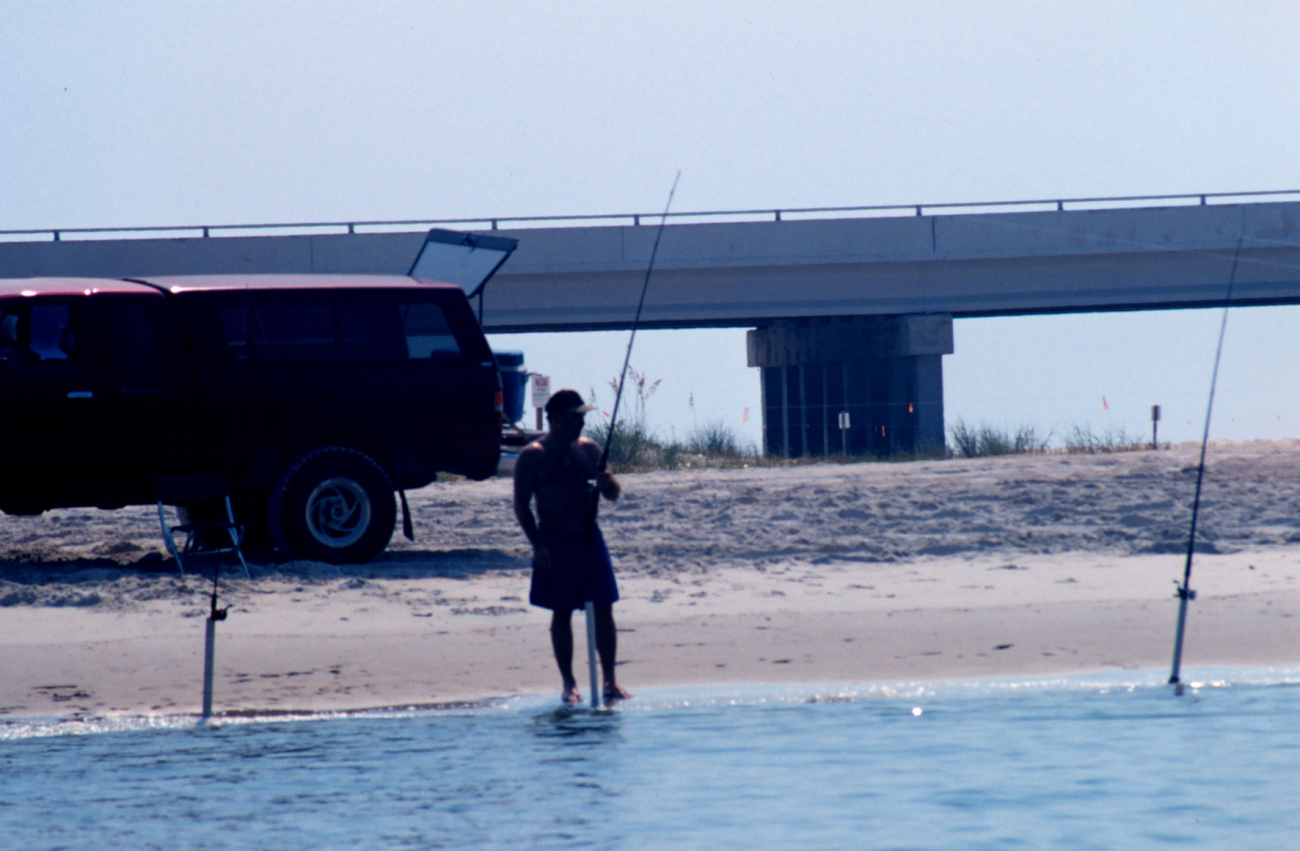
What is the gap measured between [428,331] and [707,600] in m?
3.16

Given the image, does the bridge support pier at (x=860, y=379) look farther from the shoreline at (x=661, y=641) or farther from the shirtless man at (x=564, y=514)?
the shirtless man at (x=564, y=514)

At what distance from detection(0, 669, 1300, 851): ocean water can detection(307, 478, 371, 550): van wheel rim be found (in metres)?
4.18

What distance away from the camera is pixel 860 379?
37.1m

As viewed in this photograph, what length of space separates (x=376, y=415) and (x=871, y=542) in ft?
14.4

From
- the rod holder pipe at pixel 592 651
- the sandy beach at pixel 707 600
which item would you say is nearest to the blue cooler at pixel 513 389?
the sandy beach at pixel 707 600

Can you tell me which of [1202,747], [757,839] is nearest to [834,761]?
[757,839]

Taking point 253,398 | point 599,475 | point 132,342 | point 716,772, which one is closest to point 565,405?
point 599,475

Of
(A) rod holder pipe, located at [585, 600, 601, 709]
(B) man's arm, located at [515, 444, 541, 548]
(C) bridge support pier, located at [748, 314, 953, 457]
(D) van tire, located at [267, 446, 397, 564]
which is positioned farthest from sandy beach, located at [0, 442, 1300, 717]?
(C) bridge support pier, located at [748, 314, 953, 457]

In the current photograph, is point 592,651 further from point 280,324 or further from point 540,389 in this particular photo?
point 540,389

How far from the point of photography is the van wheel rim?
1284 cm

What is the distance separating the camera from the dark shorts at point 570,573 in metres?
8.79

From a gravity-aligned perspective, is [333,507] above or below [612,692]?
above

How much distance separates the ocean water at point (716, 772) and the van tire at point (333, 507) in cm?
403

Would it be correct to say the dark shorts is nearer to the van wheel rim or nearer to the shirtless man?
the shirtless man
